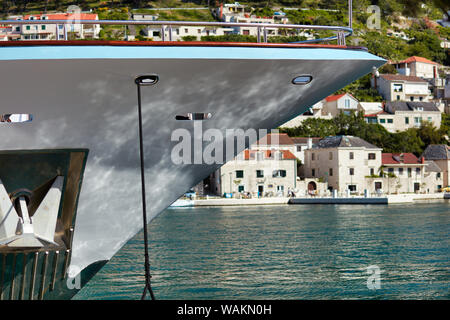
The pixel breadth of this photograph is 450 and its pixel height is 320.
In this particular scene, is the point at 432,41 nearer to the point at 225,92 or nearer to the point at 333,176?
the point at 333,176

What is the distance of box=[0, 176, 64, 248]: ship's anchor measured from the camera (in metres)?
5.78

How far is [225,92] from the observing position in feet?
20.2

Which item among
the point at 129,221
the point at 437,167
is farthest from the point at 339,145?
the point at 129,221

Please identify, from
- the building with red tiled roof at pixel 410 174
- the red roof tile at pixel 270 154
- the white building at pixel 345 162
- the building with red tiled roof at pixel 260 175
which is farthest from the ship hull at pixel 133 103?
the building with red tiled roof at pixel 410 174

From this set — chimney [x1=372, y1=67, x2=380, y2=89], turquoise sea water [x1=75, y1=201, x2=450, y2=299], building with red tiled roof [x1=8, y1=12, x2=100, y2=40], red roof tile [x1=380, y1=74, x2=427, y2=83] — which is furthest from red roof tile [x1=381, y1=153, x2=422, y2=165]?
building with red tiled roof [x1=8, y1=12, x2=100, y2=40]

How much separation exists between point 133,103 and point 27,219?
1512mm

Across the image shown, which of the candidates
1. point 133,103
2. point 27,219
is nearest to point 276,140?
point 133,103

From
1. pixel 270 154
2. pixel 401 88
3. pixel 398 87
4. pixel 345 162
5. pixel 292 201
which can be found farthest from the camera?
pixel 401 88

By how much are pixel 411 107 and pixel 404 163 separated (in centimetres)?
1882

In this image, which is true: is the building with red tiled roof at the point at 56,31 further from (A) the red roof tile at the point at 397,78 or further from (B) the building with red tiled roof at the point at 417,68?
(B) the building with red tiled roof at the point at 417,68

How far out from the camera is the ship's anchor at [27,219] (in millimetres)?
5777

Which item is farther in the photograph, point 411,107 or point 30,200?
point 411,107

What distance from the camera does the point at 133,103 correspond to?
5930 millimetres

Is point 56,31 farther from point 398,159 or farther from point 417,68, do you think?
point 417,68
